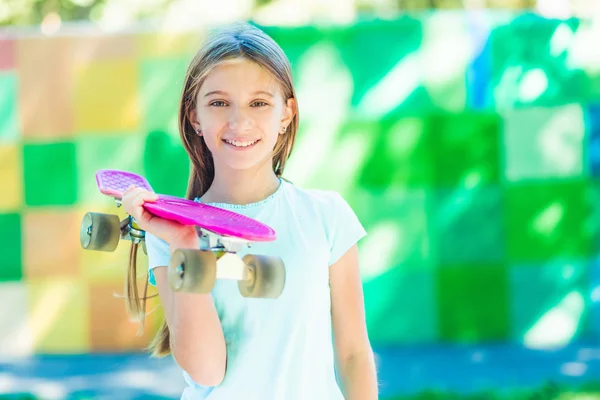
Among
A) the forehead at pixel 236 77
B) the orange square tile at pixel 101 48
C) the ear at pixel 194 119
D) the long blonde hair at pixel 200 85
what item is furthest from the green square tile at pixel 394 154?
the forehead at pixel 236 77

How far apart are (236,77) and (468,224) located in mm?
3522

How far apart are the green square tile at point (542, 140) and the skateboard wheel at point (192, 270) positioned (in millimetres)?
3956

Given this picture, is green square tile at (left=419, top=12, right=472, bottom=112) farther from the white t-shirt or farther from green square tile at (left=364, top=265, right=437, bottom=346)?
the white t-shirt

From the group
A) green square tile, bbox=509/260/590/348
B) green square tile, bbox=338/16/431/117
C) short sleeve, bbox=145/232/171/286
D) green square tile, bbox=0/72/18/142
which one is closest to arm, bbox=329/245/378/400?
short sleeve, bbox=145/232/171/286

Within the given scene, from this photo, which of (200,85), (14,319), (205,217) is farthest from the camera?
(14,319)

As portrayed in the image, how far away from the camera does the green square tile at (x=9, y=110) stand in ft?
16.5

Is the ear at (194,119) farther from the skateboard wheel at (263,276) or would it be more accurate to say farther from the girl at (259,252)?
the skateboard wheel at (263,276)

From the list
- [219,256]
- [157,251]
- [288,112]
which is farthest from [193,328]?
[288,112]

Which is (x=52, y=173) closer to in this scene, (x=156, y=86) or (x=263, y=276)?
(x=156, y=86)

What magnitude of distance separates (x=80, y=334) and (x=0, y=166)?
995mm

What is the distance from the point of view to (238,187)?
1.77 metres

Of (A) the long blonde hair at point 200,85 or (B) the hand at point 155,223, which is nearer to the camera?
(B) the hand at point 155,223

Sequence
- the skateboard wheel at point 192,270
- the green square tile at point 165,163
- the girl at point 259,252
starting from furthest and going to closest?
1. the green square tile at point 165,163
2. the girl at point 259,252
3. the skateboard wheel at point 192,270

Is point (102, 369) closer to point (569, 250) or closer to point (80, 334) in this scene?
point (80, 334)
